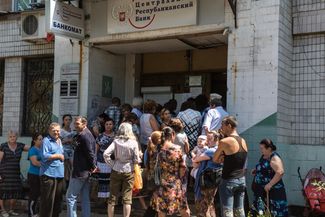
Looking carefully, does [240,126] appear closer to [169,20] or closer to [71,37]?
[169,20]

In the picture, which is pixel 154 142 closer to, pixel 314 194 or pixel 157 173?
pixel 157 173

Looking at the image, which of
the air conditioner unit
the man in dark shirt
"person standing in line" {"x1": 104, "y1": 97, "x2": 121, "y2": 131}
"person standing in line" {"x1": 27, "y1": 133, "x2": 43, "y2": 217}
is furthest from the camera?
the air conditioner unit

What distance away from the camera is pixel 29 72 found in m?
11.6

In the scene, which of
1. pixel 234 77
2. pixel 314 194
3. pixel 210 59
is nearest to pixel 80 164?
pixel 234 77

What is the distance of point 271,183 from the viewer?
6855 millimetres

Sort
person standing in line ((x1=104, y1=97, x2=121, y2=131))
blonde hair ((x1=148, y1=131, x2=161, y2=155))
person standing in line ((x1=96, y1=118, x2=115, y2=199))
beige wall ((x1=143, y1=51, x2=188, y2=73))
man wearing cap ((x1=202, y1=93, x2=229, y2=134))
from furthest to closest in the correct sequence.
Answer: beige wall ((x1=143, y1=51, x2=188, y2=73)) → person standing in line ((x1=104, y1=97, x2=121, y2=131)) → person standing in line ((x1=96, y1=118, x2=115, y2=199)) → man wearing cap ((x1=202, y1=93, x2=229, y2=134)) → blonde hair ((x1=148, y1=131, x2=161, y2=155))

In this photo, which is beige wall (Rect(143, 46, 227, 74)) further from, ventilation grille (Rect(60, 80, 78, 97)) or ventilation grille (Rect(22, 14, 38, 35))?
ventilation grille (Rect(22, 14, 38, 35))

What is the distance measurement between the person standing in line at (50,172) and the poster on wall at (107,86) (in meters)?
2.98

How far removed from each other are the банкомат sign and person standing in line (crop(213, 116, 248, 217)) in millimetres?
3034

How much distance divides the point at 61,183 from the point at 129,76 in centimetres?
403

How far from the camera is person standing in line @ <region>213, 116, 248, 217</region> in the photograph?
6.24 metres

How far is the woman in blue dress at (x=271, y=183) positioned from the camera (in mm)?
6852

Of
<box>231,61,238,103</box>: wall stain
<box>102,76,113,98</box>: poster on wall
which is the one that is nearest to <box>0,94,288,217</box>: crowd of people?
<box>231,61,238,103</box>: wall stain

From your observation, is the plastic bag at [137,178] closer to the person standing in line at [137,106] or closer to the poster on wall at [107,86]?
the person standing in line at [137,106]
